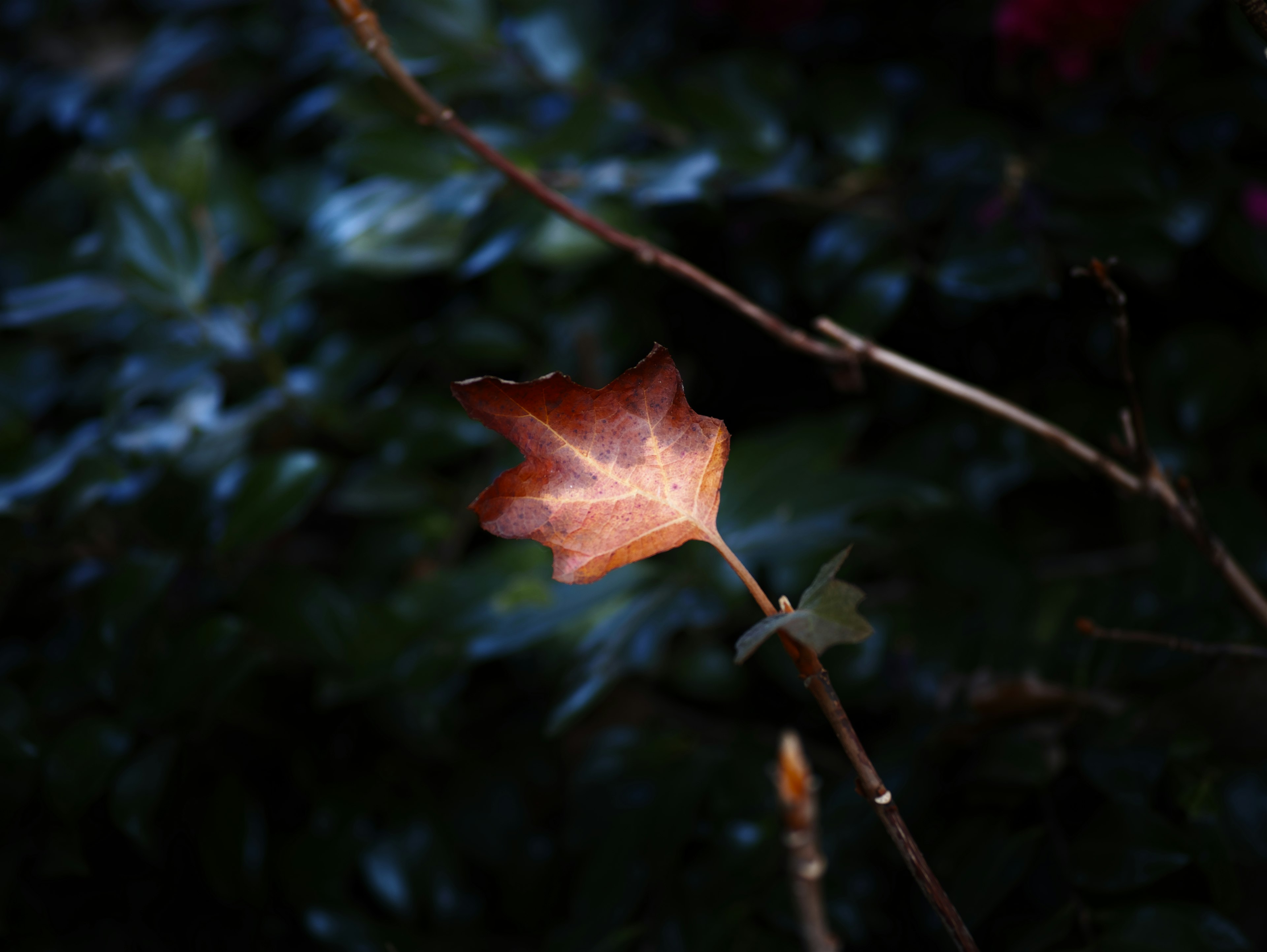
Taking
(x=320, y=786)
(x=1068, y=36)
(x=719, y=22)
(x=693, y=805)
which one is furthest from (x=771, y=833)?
(x=719, y=22)

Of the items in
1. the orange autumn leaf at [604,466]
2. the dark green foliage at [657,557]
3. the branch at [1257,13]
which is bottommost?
the dark green foliage at [657,557]

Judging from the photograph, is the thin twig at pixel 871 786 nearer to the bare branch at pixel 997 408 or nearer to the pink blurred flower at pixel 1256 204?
the bare branch at pixel 997 408

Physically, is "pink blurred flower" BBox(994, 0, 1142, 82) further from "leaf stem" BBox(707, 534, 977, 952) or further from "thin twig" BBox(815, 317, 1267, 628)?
"leaf stem" BBox(707, 534, 977, 952)

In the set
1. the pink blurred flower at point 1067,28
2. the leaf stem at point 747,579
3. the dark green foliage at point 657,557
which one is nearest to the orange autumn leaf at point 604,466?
the leaf stem at point 747,579

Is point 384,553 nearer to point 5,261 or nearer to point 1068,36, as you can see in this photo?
point 5,261

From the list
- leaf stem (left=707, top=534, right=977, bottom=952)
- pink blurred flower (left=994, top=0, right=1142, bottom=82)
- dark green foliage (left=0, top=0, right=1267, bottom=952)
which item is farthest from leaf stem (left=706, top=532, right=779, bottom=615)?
pink blurred flower (left=994, top=0, right=1142, bottom=82)

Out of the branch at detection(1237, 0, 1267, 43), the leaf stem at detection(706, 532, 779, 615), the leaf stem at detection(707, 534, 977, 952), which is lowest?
the leaf stem at detection(707, 534, 977, 952)
